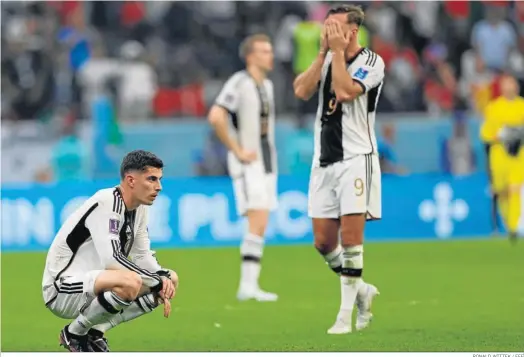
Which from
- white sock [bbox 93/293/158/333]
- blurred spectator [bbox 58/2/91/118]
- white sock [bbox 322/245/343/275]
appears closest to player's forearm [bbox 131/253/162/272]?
white sock [bbox 93/293/158/333]

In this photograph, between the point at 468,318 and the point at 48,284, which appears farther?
the point at 468,318

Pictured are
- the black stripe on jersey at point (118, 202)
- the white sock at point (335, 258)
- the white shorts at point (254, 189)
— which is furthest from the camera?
the white shorts at point (254, 189)

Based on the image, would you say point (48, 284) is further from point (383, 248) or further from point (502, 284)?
point (383, 248)

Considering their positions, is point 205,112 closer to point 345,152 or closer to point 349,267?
point 345,152

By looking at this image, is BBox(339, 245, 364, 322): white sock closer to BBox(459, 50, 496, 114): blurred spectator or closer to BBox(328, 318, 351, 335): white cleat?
BBox(328, 318, 351, 335): white cleat

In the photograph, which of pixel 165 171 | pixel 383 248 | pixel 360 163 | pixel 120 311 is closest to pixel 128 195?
pixel 120 311

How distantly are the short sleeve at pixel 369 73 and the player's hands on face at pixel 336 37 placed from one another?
21 centimetres

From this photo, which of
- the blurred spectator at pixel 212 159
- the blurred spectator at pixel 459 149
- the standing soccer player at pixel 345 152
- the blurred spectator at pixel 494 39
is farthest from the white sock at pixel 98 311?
the blurred spectator at pixel 494 39

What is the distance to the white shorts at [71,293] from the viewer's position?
773 centimetres

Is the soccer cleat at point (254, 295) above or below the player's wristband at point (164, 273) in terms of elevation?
below

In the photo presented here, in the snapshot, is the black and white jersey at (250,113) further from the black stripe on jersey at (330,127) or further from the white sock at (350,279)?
the white sock at (350,279)

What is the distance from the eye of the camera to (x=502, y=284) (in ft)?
42.5

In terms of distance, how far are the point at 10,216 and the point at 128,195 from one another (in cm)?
1109

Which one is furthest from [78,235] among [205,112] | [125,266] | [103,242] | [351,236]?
[205,112]
